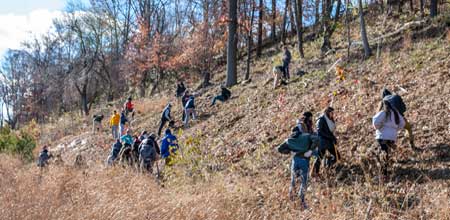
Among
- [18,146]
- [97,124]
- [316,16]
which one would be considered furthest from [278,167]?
[316,16]

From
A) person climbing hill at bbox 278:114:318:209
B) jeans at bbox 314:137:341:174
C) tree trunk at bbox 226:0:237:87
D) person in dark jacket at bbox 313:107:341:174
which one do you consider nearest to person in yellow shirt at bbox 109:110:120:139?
tree trunk at bbox 226:0:237:87

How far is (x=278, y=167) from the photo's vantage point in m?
11.5

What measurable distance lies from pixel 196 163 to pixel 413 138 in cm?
564

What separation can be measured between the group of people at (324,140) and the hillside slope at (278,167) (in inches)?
12.6

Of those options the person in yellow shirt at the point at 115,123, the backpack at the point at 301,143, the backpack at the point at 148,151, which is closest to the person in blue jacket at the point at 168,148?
the backpack at the point at 148,151

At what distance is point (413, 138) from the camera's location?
10.3 meters

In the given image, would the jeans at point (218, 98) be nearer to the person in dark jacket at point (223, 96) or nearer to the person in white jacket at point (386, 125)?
the person in dark jacket at point (223, 96)

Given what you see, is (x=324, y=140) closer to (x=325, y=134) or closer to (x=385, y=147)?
(x=325, y=134)

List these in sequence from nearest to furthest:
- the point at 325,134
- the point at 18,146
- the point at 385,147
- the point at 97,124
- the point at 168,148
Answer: the point at 385,147 → the point at 325,134 → the point at 168,148 → the point at 18,146 → the point at 97,124

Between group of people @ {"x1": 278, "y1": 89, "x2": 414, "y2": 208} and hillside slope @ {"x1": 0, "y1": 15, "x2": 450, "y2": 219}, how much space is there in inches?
12.6

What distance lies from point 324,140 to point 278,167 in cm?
201

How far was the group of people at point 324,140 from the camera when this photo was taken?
8.76 metres

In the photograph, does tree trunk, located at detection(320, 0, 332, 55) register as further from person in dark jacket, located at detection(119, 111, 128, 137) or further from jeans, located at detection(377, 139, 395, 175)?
jeans, located at detection(377, 139, 395, 175)

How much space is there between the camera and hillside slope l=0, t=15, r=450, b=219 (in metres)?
6.61
